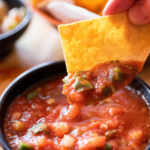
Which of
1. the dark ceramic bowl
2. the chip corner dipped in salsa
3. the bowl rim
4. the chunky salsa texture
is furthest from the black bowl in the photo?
the chip corner dipped in salsa

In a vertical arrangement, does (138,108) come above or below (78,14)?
→ below

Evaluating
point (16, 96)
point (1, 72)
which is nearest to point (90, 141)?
point (16, 96)

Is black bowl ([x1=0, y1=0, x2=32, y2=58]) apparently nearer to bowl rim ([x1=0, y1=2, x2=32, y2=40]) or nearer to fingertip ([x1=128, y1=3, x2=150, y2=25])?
bowl rim ([x1=0, y1=2, x2=32, y2=40])

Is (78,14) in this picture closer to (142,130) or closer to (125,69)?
(125,69)

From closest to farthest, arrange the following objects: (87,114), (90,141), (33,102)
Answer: (90,141)
(87,114)
(33,102)

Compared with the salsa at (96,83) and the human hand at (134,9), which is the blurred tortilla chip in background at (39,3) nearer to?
the human hand at (134,9)

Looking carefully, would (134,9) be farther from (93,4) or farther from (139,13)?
(93,4)
